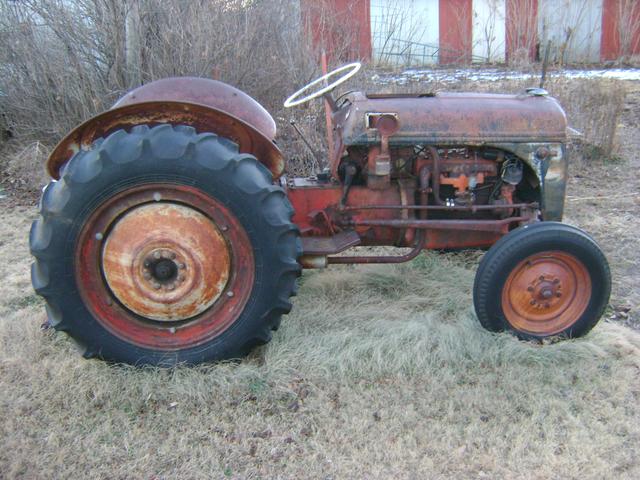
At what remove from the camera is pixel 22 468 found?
2.70 metres

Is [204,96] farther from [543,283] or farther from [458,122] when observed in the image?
[543,283]

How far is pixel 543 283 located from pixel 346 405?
131 centimetres

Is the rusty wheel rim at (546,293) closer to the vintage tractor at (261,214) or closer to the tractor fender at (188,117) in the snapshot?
the vintage tractor at (261,214)

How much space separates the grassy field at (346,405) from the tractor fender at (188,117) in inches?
41.7

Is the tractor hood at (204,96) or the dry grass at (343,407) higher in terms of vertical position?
the tractor hood at (204,96)

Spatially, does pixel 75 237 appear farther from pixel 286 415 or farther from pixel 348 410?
pixel 348 410

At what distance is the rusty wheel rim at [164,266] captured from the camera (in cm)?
312

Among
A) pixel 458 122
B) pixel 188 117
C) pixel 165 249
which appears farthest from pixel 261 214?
pixel 458 122

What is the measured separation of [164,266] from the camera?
10.4 feet

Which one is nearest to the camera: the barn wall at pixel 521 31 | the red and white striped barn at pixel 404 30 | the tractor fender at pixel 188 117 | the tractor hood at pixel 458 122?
the tractor fender at pixel 188 117

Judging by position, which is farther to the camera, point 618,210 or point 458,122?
point 618,210

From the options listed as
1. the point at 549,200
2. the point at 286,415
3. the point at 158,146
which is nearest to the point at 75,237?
the point at 158,146

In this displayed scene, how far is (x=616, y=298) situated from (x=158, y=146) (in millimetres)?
3108

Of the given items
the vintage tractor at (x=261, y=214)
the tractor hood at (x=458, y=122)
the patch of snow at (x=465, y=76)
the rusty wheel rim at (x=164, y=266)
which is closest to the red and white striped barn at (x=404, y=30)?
the patch of snow at (x=465, y=76)
